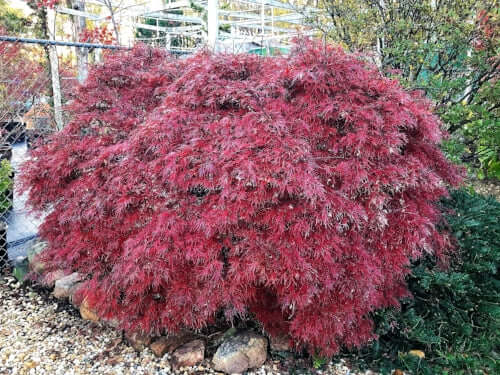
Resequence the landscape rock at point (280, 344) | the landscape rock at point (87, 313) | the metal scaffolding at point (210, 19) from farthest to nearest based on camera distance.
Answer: the metal scaffolding at point (210, 19)
the landscape rock at point (87, 313)
the landscape rock at point (280, 344)

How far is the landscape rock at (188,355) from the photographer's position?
2.04m

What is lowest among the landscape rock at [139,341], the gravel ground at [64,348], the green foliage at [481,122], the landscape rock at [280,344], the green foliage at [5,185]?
Result: the gravel ground at [64,348]

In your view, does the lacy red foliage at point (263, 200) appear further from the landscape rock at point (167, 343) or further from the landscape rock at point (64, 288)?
the landscape rock at point (64, 288)

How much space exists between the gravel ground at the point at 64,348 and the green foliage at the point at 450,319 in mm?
316

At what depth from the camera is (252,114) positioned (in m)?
1.90

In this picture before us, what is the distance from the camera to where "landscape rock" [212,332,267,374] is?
6.53 ft

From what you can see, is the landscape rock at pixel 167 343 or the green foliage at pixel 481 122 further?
the green foliage at pixel 481 122

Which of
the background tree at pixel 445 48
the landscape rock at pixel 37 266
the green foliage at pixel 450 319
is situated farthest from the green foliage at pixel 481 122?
the landscape rock at pixel 37 266

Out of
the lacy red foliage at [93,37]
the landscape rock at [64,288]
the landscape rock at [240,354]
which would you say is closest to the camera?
the landscape rock at [240,354]

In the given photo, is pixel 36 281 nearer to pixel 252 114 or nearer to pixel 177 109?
pixel 177 109

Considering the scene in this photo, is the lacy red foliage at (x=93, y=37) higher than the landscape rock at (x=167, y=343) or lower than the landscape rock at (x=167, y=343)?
higher

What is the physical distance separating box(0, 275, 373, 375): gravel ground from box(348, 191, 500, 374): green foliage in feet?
1.04

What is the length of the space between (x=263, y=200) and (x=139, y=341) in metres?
1.18

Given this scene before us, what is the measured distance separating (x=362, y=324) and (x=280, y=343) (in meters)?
0.45
